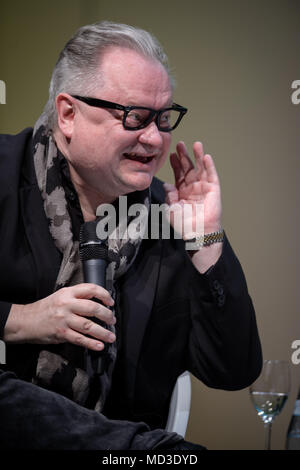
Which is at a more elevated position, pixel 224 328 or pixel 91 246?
pixel 91 246

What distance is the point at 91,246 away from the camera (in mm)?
1404

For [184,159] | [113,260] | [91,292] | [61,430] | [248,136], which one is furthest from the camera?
[248,136]

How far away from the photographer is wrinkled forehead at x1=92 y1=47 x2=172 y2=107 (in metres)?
1.54

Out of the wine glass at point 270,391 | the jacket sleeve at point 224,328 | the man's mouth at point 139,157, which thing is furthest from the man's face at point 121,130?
the wine glass at point 270,391

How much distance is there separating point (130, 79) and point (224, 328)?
700 millimetres

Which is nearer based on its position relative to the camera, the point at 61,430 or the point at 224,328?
the point at 61,430

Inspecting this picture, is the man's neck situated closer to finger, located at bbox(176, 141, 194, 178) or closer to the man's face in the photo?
the man's face

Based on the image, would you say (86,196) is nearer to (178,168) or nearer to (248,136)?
(178,168)

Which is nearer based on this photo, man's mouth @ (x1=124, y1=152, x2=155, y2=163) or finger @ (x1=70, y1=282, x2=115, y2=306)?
finger @ (x1=70, y1=282, x2=115, y2=306)

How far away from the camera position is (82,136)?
158 centimetres

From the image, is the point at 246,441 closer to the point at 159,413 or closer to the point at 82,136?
the point at 159,413

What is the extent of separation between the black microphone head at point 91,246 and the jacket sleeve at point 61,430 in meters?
0.36

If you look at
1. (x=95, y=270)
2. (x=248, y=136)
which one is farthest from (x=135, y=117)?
(x=248, y=136)

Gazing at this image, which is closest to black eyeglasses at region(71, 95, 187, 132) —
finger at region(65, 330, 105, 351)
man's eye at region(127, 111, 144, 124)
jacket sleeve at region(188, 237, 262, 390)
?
man's eye at region(127, 111, 144, 124)
